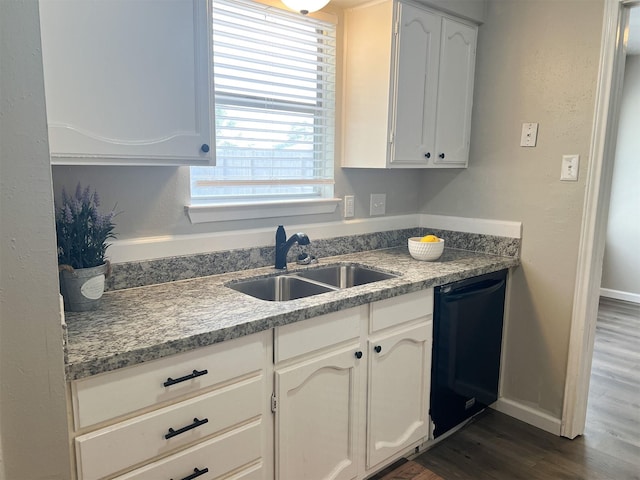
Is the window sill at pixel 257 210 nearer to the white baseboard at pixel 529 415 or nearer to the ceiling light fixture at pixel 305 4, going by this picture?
the ceiling light fixture at pixel 305 4

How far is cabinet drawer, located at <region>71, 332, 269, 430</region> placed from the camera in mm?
1150

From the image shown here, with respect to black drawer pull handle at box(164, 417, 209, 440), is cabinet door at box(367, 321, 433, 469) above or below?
below

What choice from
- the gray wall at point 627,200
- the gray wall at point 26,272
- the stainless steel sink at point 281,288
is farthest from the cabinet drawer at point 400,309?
the gray wall at point 627,200

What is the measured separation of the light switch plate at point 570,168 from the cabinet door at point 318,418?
1.38m

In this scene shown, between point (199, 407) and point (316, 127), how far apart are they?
1464 mm

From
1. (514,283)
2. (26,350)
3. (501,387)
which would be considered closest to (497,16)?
(514,283)

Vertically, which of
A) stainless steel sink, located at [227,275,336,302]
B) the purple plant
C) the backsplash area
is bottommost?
stainless steel sink, located at [227,275,336,302]

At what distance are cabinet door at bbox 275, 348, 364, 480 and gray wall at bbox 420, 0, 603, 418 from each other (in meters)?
1.18

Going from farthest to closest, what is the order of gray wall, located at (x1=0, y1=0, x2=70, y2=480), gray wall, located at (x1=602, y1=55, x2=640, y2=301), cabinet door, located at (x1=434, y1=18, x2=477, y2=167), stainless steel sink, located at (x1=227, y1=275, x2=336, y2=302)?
gray wall, located at (x1=602, y1=55, x2=640, y2=301), cabinet door, located at (x1=434, y1=18, x2=477, y2=167), stainless steel sink, located at (x1=227, y1=275, x2=336, y2=302), gray wall, located at (x1=0, y1=0, x2=70, y2=480)

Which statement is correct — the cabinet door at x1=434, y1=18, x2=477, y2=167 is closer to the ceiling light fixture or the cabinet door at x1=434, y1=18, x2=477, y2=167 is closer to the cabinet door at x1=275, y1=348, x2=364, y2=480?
the ceiling light fixture

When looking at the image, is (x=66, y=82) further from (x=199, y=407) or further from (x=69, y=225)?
(x=199, y=407)

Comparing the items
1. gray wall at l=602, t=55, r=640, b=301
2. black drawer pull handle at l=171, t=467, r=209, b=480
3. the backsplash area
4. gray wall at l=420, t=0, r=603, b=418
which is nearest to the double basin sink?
the backsplash area

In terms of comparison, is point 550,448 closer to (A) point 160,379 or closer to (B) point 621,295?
(A) point 160,379

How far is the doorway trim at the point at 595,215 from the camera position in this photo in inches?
82.2
